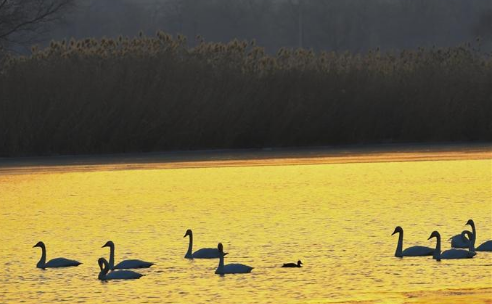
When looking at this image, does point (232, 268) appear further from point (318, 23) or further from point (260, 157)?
point (318, 23)

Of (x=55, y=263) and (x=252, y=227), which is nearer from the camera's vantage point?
(x=55, y=263)

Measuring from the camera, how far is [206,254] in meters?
14.7

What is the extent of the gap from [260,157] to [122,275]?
1594 centimetres

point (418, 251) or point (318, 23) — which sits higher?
point (318, 23)

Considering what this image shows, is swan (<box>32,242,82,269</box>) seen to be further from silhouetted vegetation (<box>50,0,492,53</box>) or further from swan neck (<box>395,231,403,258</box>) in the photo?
silhouetted vegetation (<box>50,0,492,53</box>)

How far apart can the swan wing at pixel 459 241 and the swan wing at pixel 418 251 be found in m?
0.34

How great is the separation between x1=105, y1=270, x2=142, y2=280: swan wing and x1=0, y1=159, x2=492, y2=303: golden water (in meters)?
0.12

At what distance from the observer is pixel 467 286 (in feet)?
41.8

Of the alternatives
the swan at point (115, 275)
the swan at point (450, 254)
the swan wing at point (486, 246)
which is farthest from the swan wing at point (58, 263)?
the swan wing at point (486, 246)

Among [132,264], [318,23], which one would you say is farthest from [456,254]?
[318,23]

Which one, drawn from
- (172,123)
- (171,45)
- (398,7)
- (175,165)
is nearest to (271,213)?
(175,165)

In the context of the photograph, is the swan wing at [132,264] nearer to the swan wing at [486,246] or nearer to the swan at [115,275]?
the swan at [115,275]

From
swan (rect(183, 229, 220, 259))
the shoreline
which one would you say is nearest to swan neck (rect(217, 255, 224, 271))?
swan (rect(183, 229, 220, 259))

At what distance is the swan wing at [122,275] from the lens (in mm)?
13664
